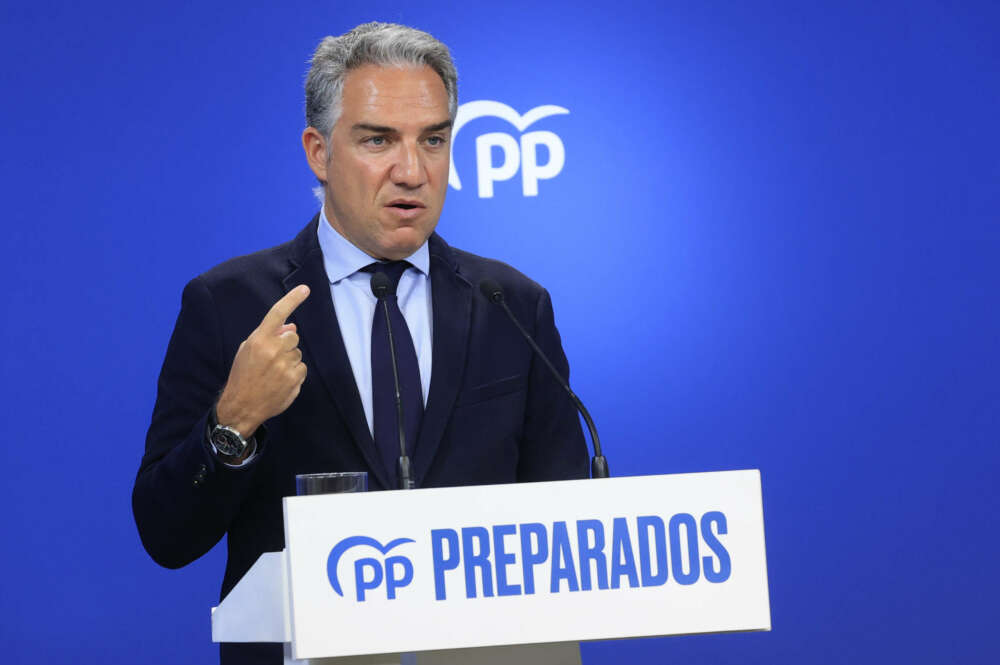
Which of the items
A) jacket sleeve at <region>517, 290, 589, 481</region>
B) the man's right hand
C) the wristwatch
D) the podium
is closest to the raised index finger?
the man's right hand

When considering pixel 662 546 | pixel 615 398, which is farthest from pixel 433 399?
pixel 615 398

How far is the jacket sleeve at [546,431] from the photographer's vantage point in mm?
1900

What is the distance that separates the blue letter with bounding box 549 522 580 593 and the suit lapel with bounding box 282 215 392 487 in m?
0.55

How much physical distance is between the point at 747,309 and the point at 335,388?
1.77m

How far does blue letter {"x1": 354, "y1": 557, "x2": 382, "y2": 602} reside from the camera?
1.11 m

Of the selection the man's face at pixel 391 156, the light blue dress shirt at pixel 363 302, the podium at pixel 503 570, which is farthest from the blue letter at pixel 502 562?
the man's face at pixel 391 156

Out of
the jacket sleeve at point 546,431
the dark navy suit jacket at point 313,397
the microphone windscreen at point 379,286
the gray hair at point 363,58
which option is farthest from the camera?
the jacket sleeve at point 546,431

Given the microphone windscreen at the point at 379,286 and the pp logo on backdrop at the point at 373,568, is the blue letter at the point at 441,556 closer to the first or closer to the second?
the pp logo on backdrop at the point at 373,568

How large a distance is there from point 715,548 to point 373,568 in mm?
358

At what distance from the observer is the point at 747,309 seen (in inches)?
126

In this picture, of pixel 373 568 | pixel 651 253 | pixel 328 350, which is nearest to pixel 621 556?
pixel 373 568

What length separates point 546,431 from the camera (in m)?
1.92

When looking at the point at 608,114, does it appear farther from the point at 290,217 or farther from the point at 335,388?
the point at 335,388

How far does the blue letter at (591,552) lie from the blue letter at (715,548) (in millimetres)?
110
